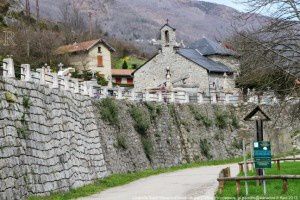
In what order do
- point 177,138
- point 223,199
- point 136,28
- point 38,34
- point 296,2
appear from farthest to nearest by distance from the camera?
point 136,28, point 38,34, point 177,138, point 296,2, point 223,199

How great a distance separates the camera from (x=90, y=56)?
77.9 m

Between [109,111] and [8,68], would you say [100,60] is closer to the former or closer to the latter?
[109,111]

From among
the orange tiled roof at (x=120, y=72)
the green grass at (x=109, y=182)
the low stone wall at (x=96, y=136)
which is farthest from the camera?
the orange tiled roof at (x=120, y=72)

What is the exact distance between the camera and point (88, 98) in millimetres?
29578

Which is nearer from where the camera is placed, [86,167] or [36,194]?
[36,194]

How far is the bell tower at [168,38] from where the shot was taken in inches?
2413

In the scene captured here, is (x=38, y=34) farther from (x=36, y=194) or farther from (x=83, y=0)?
(x=83, y=0)

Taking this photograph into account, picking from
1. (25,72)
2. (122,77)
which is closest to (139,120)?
(25,72)

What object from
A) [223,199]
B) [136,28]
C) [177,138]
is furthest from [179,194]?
[136,28]

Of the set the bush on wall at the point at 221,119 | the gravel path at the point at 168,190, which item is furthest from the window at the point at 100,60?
the gravel path at the point at 168,190

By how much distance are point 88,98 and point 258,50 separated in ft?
39.6

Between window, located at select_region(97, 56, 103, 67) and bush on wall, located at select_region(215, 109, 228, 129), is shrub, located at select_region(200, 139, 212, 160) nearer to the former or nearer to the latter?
bush on wall, located at select_region(215, 109, 228, 129)

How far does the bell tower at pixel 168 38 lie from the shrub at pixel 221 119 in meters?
18.0

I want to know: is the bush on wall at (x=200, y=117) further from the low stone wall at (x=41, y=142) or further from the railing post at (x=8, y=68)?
the railing post at (x=8, y=68)
